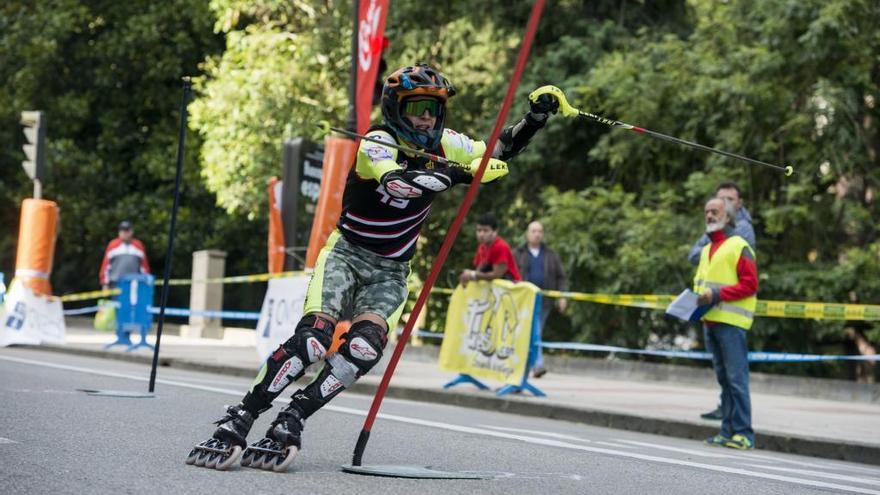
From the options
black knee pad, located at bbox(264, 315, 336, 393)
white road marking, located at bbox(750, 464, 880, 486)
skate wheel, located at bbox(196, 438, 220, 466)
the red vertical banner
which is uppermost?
the red vertical banner

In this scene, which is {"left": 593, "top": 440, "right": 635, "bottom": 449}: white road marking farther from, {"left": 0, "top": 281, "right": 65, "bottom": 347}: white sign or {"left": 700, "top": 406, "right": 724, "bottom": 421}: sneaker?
{"left": 0, "top": 281, "right": 65, "bottom": 347}: white sign

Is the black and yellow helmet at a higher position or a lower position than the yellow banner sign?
higher

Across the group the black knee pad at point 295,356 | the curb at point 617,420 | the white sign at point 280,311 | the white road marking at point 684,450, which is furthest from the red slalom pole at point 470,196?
the white sign at point 280,311

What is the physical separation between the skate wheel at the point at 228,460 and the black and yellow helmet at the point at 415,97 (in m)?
1.65

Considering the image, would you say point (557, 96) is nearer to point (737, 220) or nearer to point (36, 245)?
point (737, 220)

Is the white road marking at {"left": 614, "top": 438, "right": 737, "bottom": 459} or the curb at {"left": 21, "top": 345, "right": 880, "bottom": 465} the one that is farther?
the curb at {"left": 21, "top": 345, "right": 880, "bottom": 465}

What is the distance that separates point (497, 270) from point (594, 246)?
579 cm

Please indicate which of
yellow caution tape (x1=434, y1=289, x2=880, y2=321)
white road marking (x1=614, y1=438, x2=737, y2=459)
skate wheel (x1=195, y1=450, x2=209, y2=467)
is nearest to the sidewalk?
yellow caution tape (x1=434, y1=289, x2=880, y2=321)

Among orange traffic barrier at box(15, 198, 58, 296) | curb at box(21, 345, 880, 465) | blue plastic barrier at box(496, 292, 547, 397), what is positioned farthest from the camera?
orange traffic barrier at box(15, 198, 58, 296)

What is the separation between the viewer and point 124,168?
32844 mm

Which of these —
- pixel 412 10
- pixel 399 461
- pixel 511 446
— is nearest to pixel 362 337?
pixel 399 461

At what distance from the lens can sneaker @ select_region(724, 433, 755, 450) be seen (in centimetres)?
1011

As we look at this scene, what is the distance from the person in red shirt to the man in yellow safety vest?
132 inches

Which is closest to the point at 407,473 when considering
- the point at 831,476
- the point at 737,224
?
the point at 831,476
